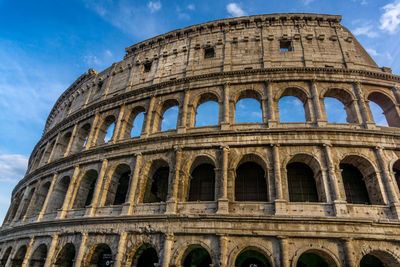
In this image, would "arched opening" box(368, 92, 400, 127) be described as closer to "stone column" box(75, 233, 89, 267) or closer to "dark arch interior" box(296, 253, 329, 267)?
"dark arch interior" box(296, 253, 329, 267)

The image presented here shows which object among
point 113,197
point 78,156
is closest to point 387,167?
point 113,197

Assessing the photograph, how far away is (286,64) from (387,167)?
25.6ft

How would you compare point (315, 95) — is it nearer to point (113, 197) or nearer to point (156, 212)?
point (156, 212)

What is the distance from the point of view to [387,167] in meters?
11.2

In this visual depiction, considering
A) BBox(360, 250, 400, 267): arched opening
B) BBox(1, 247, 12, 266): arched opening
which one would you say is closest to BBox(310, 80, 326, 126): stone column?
BBox(360, 250, 400, 267): arched opening

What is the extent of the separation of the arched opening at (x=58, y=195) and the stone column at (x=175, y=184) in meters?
8.98

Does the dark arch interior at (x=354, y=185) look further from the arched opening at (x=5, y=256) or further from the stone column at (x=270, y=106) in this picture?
the arched opening at (x=5, y=256)

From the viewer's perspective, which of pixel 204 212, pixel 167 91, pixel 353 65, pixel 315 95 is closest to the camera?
pixel 204 212

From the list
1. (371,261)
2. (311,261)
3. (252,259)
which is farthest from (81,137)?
(371,261)

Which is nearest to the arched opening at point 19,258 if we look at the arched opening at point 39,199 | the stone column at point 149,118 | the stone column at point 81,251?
the arched opening at point 39,199

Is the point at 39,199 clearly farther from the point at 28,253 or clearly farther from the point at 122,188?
the point at 122,188

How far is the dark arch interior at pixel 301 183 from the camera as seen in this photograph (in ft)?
38.8

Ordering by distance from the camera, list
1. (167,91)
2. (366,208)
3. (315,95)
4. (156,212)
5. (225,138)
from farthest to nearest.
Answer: (167,91), (315,95), (225,138), (156,212), (366,208)

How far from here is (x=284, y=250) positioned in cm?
953
